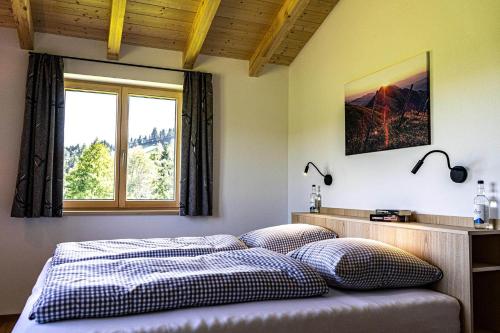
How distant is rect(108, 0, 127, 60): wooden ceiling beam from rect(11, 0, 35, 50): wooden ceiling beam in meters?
0.59

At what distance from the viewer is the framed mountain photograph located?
2512mm

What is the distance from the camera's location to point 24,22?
306 cm

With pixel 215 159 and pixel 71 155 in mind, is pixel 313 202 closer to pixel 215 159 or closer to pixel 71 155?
pixel 215 159

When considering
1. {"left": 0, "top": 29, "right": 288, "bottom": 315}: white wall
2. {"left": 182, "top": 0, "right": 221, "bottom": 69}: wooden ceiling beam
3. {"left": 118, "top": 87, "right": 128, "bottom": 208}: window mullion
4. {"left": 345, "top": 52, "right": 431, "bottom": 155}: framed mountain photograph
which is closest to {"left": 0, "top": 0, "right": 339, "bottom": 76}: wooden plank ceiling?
{"left": 182, "top": 0, "right": 221, "bottom": 69}: wooden ceiling beam

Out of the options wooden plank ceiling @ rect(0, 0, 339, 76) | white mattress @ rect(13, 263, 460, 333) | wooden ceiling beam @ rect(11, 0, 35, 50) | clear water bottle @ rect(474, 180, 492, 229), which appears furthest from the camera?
wooden plank ceiling @ rect(0, 0, 339, 76)

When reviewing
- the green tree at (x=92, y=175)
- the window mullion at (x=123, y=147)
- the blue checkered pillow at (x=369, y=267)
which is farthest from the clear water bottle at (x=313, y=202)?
the green tree at (x=92, y=175)

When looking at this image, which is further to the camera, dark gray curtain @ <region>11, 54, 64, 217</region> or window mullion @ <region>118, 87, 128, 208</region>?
window mullion @ <region>118, 87, 128, 208</region>

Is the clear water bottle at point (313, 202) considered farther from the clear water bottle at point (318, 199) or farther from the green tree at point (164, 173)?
the green tree at point (164, 173)

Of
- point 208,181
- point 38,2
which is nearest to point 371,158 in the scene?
point 208,181

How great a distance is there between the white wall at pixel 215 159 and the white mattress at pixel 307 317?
162 centimetres

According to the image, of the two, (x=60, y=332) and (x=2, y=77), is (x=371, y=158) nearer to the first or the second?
(x=60, y=332)

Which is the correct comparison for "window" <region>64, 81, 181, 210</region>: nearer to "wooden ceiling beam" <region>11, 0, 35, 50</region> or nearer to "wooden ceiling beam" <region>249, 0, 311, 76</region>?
"wooden ceiling beam" <region>11, 0, 35, 50</region>

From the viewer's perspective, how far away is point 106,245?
2.52 metres

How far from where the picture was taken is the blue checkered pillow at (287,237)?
2.70m
